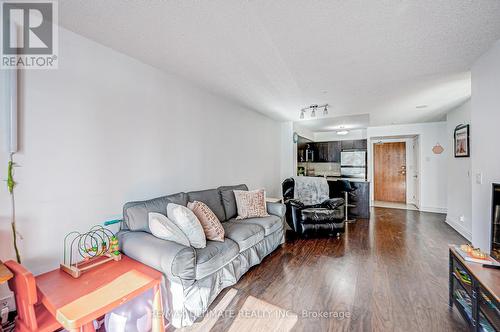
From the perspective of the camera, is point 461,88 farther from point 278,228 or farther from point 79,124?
point 79,124

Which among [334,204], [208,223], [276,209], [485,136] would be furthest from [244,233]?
[485,136]

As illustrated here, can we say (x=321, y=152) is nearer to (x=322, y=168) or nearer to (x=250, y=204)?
(x=322, y=168)

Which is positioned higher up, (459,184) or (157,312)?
(459,184)

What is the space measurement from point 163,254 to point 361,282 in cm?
204

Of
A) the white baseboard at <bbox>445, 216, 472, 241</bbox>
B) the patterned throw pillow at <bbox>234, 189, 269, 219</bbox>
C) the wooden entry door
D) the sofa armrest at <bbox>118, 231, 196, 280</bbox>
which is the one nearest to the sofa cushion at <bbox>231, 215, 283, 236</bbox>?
the patterned throw pillow at <bbox>234, 189, 269, 219</bbox>

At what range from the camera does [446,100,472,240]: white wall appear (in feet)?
12.2

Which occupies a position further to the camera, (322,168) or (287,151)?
(322,168)

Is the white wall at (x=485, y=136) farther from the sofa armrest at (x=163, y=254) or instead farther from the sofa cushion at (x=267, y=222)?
the sofa armrest at (x=163, y=254)

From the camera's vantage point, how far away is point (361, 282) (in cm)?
231

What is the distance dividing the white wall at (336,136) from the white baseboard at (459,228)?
289 centimetres

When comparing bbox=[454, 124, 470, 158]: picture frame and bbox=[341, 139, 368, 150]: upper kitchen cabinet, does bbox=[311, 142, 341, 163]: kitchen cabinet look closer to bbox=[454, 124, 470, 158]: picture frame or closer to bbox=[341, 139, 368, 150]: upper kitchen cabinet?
bbox=[341, 139, 368, 150]: upper kitchen cabinet

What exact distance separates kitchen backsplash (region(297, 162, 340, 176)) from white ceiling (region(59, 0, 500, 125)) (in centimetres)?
378

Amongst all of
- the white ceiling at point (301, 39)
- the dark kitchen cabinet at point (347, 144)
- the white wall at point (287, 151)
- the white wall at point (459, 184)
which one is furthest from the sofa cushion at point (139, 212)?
the dark kitchen cabinet at point (347, 144)

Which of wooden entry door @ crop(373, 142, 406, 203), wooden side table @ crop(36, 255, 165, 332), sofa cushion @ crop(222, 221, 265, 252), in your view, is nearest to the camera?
wooden side table @ crop(36, 255, 165, 332)
